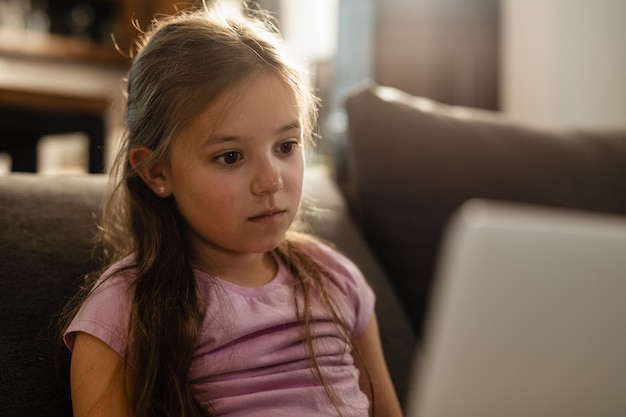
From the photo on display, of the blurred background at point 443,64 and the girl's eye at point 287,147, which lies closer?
the girl's eye at point 287,147

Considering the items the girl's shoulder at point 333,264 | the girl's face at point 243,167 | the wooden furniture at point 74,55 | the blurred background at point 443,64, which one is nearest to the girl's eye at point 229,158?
the girl's face at point 243,167

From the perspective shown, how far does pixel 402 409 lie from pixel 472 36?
6.54ft

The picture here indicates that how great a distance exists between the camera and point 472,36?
2.70m

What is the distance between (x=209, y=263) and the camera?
942 millimetres

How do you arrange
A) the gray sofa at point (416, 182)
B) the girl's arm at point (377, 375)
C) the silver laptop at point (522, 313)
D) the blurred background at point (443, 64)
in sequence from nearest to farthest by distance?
1. the silver laptop at point (522, 313)
2. the girl's arm at point (377, 375)
3. the gray sofa at point (416, 182)
4. the blurred background at point (443, 64)

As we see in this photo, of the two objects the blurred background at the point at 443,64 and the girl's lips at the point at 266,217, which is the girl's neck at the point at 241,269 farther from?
the blurred background at the point at 443,64

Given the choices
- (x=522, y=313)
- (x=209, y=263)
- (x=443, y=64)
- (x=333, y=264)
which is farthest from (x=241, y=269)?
(x=443, y=64)

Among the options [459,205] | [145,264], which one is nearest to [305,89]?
[145,264]

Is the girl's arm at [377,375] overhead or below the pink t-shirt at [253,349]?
below

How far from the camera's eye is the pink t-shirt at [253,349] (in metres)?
0.82

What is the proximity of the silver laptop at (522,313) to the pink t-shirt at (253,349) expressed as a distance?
1.62ft

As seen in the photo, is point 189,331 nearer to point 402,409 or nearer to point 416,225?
point 402,409

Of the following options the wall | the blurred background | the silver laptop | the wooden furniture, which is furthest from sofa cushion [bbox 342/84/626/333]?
the wooden furniture

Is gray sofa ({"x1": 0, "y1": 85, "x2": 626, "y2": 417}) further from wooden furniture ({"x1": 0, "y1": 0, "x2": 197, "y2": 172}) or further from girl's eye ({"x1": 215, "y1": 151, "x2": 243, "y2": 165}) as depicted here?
wooden furniture ({"x1": 0, "y1": 0, "x2": 197, "y2": 172})
